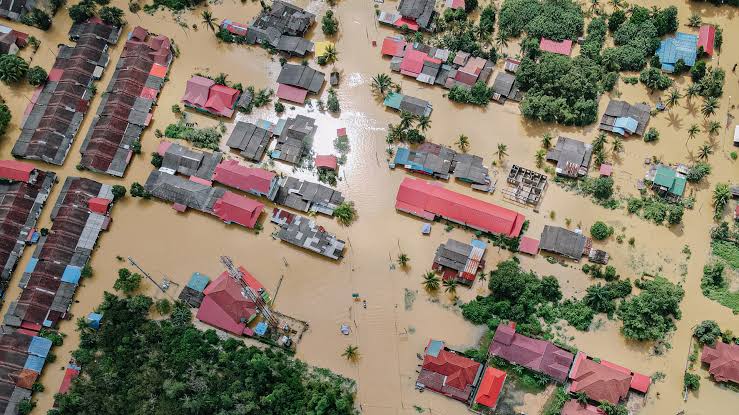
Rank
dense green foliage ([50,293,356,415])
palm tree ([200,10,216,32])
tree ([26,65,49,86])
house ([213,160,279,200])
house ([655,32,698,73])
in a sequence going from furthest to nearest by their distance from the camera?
palm tree ([200,10,216,32]) < tree ([26,65,49,86]) < house ([655,32,698,73]) < house ([213,160,279,200]) < dense green foliage ([50,293,356,415])

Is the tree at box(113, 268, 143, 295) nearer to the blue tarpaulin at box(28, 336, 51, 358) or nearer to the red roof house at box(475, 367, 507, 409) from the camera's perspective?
the blue tarpaulin at box(28, 336, 51, 358)

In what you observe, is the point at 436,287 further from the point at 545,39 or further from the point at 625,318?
the point at 545,39

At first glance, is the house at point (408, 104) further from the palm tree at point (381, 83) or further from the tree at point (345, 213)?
the tree at point (345, 213)

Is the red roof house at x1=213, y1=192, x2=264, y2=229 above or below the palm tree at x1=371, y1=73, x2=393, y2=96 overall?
below

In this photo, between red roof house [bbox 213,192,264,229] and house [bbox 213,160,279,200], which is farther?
house [bbox 213,160,279,200]

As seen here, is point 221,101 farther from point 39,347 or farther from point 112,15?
point 39,347

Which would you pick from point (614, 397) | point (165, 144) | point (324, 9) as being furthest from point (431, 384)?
point (324, 9)

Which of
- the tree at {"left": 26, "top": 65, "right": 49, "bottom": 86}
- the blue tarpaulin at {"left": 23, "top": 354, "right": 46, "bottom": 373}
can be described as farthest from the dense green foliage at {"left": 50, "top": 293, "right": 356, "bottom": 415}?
the tree at {"left": 26, "top": 65, "right": 49, "bottom": 86}
